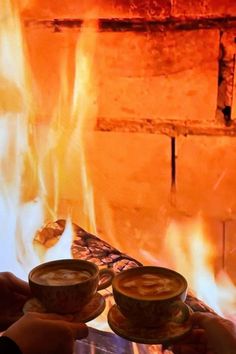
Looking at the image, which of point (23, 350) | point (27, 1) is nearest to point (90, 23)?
point (27, 1)

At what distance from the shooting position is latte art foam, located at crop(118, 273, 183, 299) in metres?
1.02

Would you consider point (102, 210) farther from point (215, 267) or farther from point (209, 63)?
point (209, 63)

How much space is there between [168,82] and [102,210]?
45 cm

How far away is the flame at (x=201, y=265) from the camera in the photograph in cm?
166

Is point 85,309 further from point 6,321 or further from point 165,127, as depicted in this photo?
point 165,127

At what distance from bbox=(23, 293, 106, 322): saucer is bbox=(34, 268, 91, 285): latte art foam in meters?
0.04

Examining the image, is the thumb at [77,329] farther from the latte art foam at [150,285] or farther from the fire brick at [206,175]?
the fire brick at [206,175]

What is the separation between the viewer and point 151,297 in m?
1.00

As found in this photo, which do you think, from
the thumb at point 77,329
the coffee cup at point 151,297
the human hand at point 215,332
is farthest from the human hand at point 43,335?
the human hand at point 215,332

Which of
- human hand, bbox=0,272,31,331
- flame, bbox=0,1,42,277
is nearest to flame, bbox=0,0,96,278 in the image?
flame, bbox=0,1,42,277

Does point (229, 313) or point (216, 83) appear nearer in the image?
point (216, 83)

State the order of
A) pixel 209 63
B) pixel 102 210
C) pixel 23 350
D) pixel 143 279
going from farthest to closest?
pixel 102 210 → pixel 209 63 → pixel 143 279 → pixel 23 350

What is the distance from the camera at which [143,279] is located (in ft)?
3.57

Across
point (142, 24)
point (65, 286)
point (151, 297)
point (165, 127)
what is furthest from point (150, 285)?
point (142, 24)
